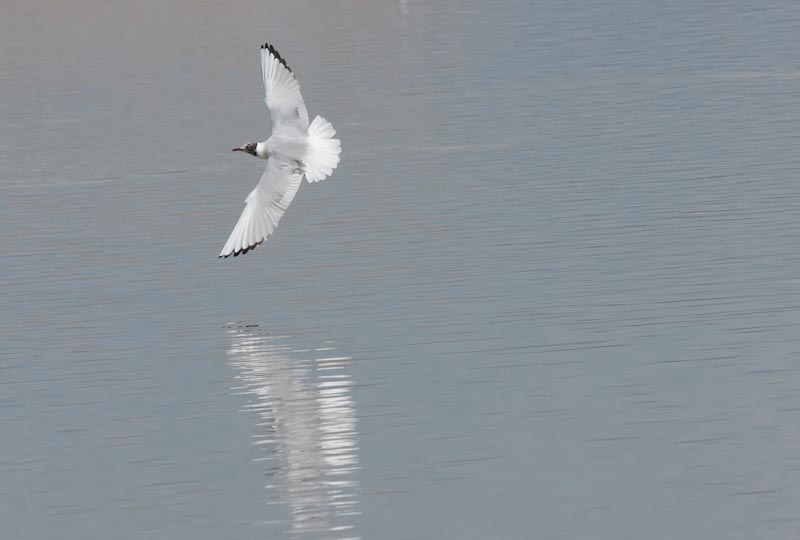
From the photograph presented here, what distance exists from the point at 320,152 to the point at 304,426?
218 inches

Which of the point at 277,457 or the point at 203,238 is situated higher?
the point at 203,238

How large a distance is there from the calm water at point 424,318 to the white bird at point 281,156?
31.3 inches

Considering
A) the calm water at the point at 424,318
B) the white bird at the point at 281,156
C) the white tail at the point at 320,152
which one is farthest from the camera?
the white tail at the point at 320,152

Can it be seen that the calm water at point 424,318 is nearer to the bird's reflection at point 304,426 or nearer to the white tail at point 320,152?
the bird's reflection at point 304,426

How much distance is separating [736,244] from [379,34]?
2849 cm

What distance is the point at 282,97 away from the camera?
20828 millimetres

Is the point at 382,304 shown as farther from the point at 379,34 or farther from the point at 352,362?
the point at 379,34

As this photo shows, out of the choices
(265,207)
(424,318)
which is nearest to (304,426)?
(424,318)

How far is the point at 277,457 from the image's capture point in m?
14.7

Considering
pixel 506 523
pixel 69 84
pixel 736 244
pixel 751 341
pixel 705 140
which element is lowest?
pixel 506 523

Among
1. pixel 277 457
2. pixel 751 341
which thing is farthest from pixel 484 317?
pixel 277 457

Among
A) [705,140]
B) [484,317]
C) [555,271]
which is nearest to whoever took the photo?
[484,317]

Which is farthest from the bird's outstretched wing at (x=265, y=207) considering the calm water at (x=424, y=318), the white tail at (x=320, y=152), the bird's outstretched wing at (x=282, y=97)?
the calm water at (x=424, y=318)

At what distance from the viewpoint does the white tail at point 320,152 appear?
20.2 meters
